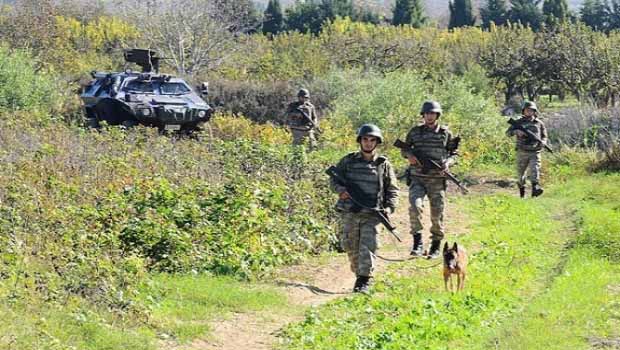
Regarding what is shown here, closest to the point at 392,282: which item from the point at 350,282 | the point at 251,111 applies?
the point at 350,282

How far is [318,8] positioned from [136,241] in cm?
5690

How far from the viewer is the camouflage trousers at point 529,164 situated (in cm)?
1650

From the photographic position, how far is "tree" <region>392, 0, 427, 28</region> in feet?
211

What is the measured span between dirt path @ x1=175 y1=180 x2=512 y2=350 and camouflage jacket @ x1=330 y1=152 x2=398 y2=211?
0.90 metres

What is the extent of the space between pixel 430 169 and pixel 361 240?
209 centimetres

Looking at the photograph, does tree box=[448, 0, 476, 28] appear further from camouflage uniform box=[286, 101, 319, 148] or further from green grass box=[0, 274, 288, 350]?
green grass box=[0, 274, 288, 350]

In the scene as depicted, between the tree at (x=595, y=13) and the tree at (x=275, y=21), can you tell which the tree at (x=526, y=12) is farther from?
the tree at (x=275, y=21)

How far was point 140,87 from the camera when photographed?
64.3ft

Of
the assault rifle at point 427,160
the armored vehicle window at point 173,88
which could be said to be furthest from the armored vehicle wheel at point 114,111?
the assault rifle at point 427,160

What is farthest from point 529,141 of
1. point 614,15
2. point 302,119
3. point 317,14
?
point 614,15

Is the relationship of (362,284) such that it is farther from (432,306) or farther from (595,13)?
(595,13)

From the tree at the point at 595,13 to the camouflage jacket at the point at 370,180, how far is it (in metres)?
57.7

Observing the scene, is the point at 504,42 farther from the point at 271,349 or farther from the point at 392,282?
the point at 271,349

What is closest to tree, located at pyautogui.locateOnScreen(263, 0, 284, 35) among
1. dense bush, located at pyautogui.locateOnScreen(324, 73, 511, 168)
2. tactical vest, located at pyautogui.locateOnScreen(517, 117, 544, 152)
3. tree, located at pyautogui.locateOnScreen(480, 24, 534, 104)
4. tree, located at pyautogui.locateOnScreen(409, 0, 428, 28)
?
tree, located at pyautogui.locateOnScreen(409, 0, 428, 28)
